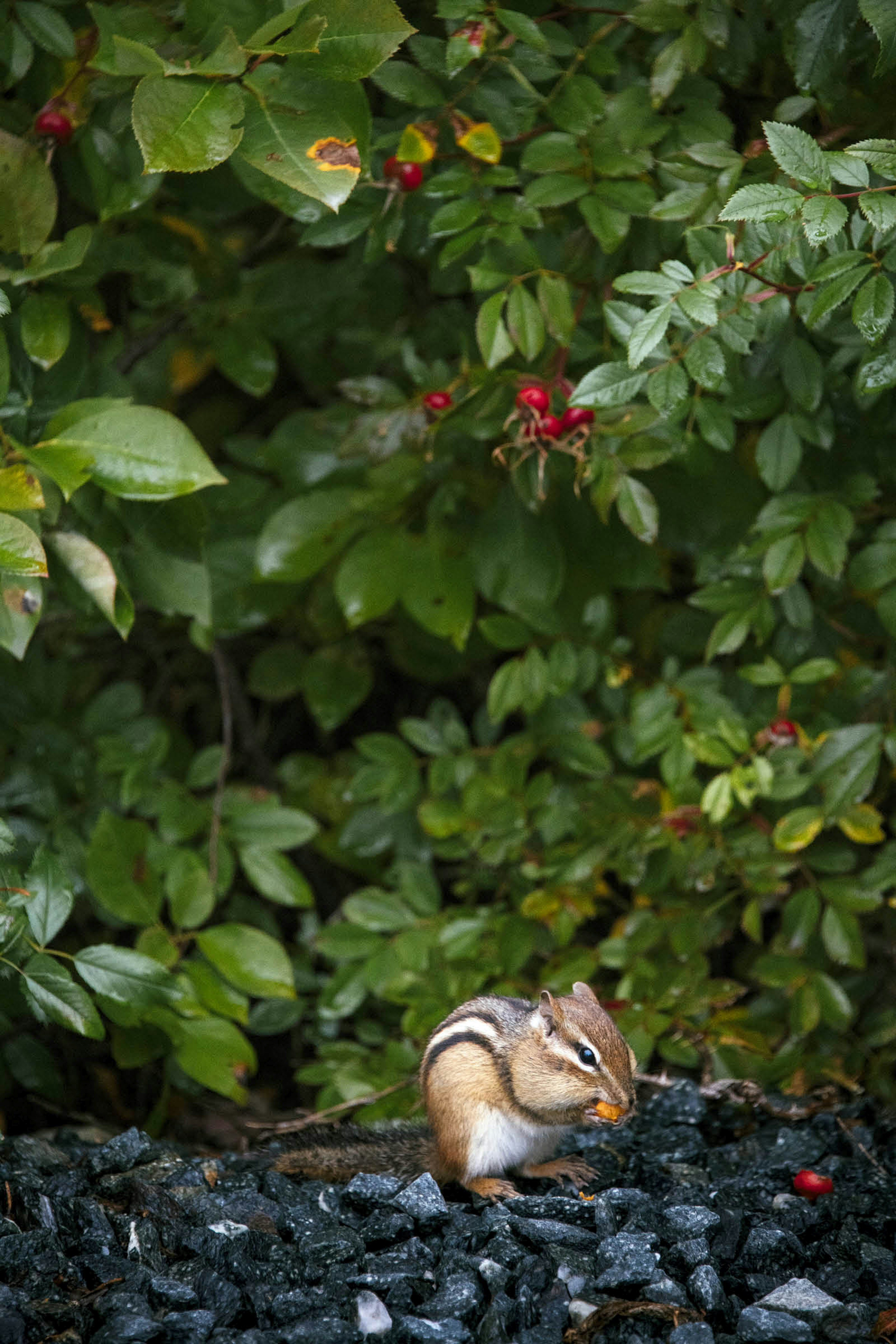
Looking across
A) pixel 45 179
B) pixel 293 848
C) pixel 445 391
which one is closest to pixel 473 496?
pixel 445 391

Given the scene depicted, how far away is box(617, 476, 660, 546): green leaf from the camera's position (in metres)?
1.96

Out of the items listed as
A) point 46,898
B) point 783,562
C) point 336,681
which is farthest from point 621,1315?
point 336,681

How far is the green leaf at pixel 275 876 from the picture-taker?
248 cm

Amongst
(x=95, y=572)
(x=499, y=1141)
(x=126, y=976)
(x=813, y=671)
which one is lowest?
(x=499, y=1141)

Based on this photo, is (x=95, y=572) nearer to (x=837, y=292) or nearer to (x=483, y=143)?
(x=483, y=143)

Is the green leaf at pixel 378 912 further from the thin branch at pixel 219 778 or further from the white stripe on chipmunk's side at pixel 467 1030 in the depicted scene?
the white stripe on chipmunk's side at pixel 467 1030

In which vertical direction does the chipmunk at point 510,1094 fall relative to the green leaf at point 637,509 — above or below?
below

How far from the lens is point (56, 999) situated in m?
1.76

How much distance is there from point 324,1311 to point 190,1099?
1.73 metres

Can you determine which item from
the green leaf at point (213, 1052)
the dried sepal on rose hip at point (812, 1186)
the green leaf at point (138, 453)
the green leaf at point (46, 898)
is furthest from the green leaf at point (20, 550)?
the dried sepal on rose hip at point (812, 1186)

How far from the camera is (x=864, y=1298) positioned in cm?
154

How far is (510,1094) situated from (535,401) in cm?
106

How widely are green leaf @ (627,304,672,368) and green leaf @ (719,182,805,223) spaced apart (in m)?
0.14

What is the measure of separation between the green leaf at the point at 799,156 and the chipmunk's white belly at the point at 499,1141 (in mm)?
1332
